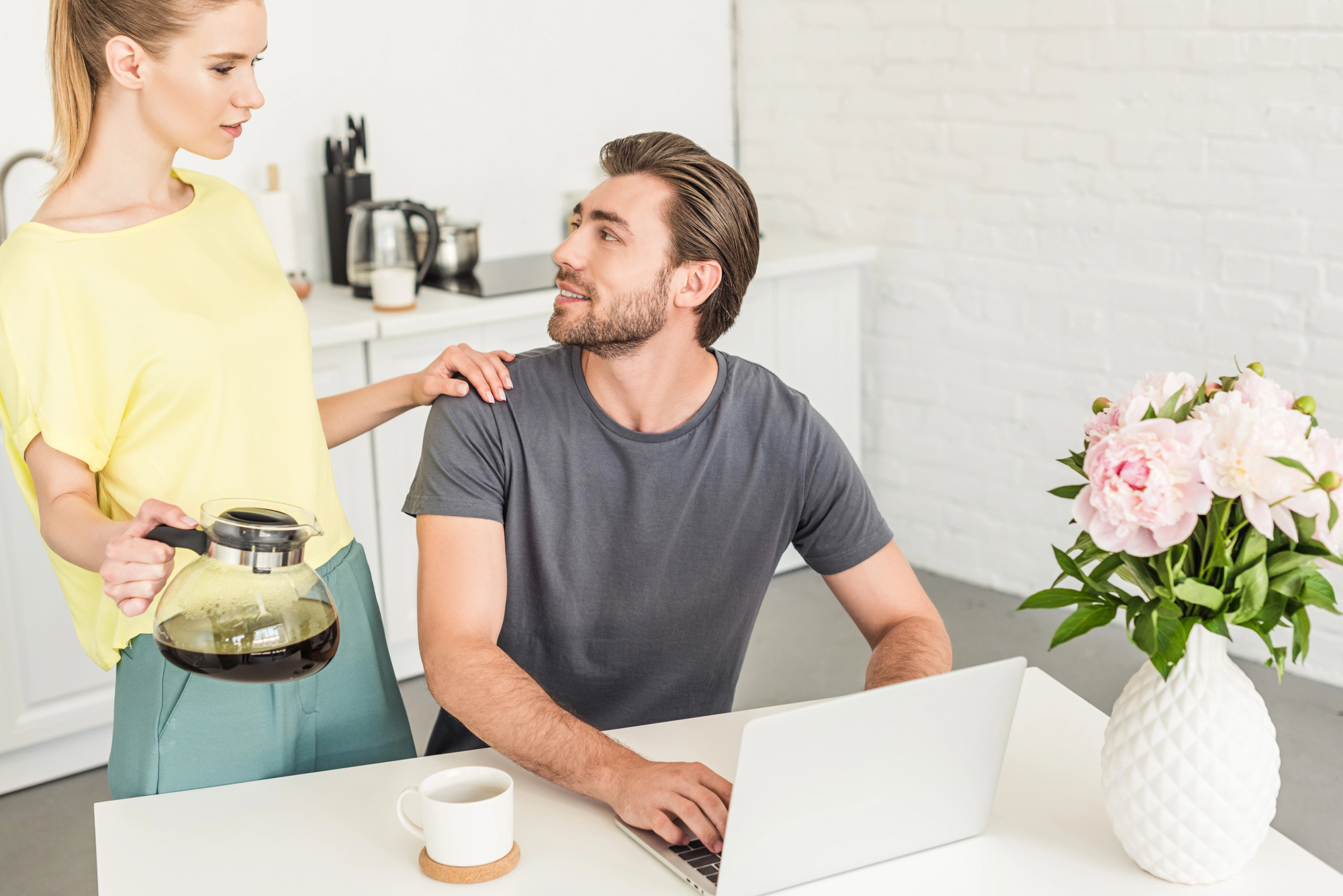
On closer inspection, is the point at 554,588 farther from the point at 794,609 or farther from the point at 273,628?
the point at 794,609

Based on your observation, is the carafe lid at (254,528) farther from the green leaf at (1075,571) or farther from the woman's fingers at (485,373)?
the green leaf at (1075,571)

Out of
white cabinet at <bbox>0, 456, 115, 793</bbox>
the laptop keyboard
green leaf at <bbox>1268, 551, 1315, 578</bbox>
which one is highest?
green leaf at <bbox>1268, 551, 1315, 578</bbox>

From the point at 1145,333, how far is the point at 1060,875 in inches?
88.0

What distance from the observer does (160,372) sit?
55.0 inches

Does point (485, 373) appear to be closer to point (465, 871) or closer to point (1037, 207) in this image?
point (465, 871)

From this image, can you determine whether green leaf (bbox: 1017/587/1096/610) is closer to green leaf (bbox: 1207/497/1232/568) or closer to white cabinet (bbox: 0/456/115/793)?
green leaf (bbox: 1207/497/1232/568)

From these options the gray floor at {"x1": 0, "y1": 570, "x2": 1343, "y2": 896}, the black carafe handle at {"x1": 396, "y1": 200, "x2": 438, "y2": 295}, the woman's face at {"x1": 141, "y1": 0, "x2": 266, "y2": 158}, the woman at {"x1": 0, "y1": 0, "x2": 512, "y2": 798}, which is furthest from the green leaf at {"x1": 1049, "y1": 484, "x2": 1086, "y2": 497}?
the black carafe handle at {"x1": 396, "y1": 200, "x2": 438, "y2": 295}

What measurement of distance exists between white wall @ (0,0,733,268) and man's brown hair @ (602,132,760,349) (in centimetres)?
160

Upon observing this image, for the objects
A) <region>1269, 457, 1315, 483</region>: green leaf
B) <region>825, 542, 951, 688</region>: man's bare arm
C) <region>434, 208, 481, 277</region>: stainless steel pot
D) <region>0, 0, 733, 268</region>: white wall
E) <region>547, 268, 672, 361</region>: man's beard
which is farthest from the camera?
<region>434, 208, 481, 277</region>: stainless steel pot

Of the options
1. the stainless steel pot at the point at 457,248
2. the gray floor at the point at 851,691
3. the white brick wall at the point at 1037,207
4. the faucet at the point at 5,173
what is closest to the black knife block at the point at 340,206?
the stainless steel pot at the point at 457,248

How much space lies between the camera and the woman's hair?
4.51ft

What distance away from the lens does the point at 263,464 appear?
150 cm

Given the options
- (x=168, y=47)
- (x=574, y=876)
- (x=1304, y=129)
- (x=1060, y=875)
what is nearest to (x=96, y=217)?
(x=168, y=47)

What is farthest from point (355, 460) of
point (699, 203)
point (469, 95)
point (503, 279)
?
point (699, 203)
